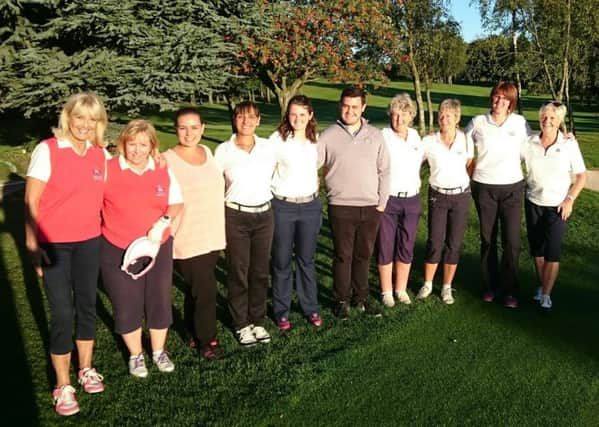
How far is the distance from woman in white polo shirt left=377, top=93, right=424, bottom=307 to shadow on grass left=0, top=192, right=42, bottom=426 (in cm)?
304

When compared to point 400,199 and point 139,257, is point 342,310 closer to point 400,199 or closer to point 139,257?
point 400,199

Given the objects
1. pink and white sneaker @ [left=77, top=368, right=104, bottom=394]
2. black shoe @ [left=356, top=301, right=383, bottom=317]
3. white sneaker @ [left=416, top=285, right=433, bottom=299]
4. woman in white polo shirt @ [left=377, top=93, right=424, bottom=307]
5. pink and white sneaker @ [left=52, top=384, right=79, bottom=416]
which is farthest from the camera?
white sneaker @ [left=416, top=285, right=433, bottom=299]

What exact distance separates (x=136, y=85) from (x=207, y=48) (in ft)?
5.70

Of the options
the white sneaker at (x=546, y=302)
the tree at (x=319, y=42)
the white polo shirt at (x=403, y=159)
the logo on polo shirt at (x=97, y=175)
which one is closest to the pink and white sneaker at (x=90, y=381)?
the logo on polo shirt at (x=97, y=175)

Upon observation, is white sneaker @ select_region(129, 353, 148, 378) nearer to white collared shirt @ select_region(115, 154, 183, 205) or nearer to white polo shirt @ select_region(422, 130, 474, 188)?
white collared shirt @ select_region(115, 154, 183, 205)

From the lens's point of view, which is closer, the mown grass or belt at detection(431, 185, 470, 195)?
the mown grass

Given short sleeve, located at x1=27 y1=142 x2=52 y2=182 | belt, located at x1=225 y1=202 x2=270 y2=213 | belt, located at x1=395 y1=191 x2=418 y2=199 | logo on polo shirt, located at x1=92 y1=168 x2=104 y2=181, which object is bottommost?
belt, located at x1=395 y1=191 x2=418 y2=199

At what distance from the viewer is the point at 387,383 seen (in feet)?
12.5

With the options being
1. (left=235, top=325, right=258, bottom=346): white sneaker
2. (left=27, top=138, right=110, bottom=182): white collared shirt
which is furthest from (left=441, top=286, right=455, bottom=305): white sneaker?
(left=27, top=138, right=110, bottom=182): white collared shirt

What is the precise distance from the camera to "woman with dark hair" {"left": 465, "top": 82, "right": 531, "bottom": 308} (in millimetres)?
4891

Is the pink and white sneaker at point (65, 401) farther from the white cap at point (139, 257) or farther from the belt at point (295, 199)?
the belt at point (295, 199)

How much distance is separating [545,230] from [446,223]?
0.90m

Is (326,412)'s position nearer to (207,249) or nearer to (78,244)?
(207,249)

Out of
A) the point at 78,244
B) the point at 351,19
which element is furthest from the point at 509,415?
the point at 351,19
